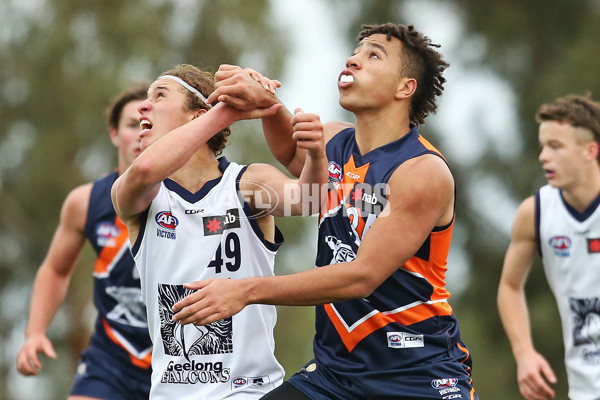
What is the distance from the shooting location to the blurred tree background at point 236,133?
57.5 feet

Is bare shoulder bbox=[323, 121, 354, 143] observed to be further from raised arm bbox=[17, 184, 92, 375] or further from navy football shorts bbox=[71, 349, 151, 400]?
raised arm bbox=[17, 184, 92, 375]

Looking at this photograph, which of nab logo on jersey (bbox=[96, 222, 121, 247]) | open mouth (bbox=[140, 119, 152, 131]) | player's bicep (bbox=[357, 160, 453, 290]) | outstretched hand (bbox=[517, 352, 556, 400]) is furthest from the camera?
nab logo on jersey (bbox=[96, 222, 121, 247])

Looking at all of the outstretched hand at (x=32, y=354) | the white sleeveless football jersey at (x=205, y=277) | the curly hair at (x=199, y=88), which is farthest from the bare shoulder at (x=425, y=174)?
the outstretched hand at (x=32, y=354)

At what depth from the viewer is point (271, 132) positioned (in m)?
5.43

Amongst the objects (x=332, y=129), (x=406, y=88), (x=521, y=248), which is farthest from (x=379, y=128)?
(x=521, y=248)

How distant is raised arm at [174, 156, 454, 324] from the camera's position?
4336mm

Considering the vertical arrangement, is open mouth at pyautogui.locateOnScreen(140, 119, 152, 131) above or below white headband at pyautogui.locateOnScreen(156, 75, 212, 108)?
below

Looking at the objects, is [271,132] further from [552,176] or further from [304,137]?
[552,176]

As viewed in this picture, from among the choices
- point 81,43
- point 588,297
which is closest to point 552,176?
point 588,297

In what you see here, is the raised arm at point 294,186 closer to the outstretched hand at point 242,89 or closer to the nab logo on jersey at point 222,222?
the nab logo on jersey at point 222,222

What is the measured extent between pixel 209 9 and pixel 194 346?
560 inches

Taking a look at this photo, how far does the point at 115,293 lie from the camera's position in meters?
7.23

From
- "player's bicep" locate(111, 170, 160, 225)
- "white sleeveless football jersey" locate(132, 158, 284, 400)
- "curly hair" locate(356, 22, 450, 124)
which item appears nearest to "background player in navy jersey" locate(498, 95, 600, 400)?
"curly hair" locate(356, 22, 450, 124)

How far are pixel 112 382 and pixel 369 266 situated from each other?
312cm
